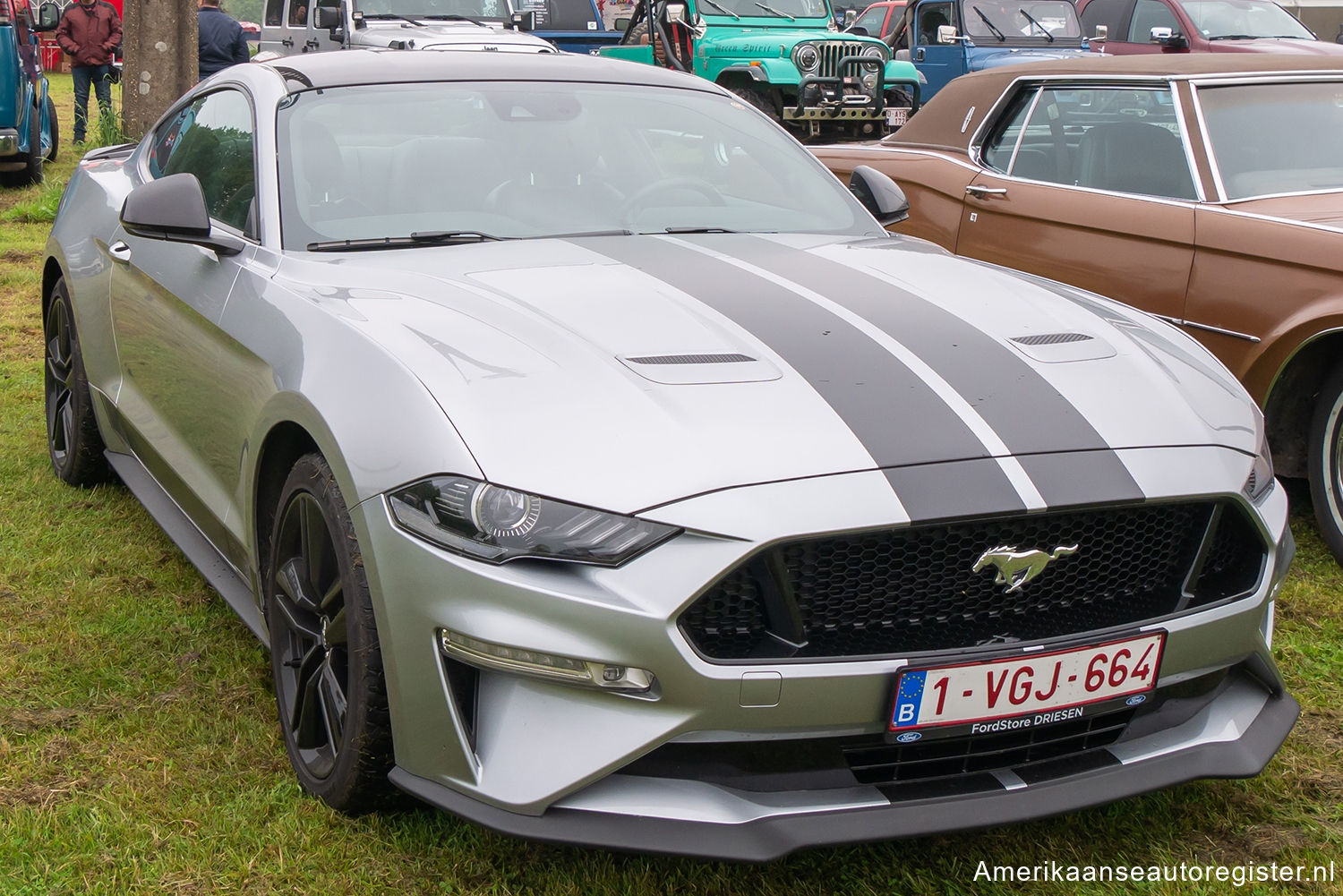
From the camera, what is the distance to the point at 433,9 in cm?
1316

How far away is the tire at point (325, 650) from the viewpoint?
90.1 inches

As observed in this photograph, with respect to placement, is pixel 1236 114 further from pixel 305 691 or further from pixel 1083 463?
pixel 305 691

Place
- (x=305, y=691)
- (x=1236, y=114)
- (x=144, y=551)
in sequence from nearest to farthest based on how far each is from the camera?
(x=305, y=691), (x=144, y=551), (x=1236, y=114)

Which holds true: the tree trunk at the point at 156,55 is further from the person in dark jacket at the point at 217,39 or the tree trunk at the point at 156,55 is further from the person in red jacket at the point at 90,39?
the person in red jacket at the point at 90,39

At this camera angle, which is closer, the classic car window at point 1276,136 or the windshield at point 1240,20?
the classic car window at point 1276,136

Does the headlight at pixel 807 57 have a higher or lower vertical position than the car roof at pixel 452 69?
A: lower

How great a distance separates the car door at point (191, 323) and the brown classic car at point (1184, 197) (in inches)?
115

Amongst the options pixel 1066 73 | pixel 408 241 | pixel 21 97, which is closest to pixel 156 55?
pixel 21 97

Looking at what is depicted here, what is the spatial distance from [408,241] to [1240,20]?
42.9 ft

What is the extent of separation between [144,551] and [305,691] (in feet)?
5.67

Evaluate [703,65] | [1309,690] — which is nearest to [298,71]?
[1309,690]

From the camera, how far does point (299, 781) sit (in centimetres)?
264

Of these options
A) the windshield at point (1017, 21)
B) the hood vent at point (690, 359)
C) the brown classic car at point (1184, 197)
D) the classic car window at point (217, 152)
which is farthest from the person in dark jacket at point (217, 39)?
the hood vent at point (690, 359)

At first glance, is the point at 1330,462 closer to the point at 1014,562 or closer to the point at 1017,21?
the point at 1014,562
